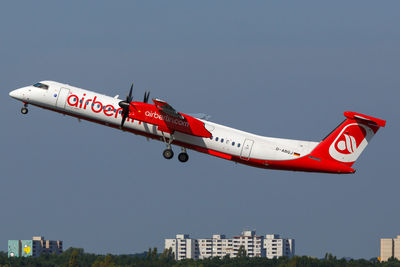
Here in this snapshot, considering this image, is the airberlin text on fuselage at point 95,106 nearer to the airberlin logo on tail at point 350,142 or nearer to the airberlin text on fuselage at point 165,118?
the airberlin text on fuselage at point 165,118

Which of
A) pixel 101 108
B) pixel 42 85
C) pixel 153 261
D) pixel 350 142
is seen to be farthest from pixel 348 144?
pixel 153 261

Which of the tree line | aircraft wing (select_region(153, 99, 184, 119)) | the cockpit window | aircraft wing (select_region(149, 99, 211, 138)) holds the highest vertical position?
the cockpit window

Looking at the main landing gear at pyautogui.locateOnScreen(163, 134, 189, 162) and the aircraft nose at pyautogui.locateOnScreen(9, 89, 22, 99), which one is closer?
the main landing gear at pyautogui.locateOnScreen(163, 134, 189, 162)

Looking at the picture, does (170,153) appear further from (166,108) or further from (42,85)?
(42,85)

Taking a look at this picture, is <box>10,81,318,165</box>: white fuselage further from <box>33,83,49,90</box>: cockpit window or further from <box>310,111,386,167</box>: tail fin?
<box>310,111,386,167</box>: tail fin

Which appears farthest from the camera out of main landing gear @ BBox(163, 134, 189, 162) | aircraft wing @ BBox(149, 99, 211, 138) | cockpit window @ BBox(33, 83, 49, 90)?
cockpit window @ BBox(33, 83, 49, 90)

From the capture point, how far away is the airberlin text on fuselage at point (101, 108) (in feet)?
186

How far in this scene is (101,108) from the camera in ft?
188

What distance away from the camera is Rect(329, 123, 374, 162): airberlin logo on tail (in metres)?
55.1

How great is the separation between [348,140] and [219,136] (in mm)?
8969

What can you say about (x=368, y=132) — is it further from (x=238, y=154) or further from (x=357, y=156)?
(x=238, y=154)

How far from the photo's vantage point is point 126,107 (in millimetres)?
56375

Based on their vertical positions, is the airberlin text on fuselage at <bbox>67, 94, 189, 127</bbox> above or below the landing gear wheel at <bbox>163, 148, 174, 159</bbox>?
above

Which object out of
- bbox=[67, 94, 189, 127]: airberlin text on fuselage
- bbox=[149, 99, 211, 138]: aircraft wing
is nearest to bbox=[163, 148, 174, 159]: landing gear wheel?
bbox=[149, 99, 211, 138]: aircraft wing
